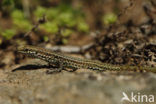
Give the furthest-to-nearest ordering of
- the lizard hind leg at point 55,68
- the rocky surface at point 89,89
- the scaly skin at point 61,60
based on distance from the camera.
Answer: the scaly skin at point 61,60 < the lizard hind leg at point 55,68 < the rocky surface at point 89,89

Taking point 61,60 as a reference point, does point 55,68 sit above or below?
below

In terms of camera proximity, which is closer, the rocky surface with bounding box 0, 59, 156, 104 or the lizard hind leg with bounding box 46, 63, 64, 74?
the rocky surface with bounding box 0, 59, 156, 104

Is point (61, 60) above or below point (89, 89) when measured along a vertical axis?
above

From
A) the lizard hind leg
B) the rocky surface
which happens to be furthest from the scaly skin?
the rocky surface

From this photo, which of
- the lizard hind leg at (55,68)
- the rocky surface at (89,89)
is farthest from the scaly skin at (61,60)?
the rocky surface at (89,89)

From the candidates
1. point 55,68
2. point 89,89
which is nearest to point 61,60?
point 55,68

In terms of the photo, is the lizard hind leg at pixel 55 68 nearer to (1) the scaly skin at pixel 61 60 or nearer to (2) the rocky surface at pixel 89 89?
(1) the scaly skin at pixel 61 60

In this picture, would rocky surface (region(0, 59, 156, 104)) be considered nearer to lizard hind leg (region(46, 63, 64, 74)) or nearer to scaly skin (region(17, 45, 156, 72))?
lizard hind leg (region(46, 63, 64, 74))

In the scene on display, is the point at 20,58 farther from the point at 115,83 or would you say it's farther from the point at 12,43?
the point at 115,83

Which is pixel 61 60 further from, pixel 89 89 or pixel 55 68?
pixel 89 89

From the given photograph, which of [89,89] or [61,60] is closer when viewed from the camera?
[89,89]

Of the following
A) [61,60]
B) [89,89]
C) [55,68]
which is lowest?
[89,89]

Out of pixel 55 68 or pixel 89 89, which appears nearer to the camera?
pixel 89 89

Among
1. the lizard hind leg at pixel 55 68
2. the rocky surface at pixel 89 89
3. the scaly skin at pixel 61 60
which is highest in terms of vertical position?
the scaly skin at pixel 61 60
